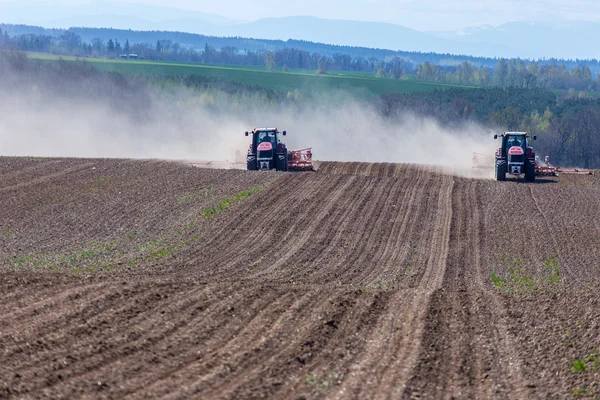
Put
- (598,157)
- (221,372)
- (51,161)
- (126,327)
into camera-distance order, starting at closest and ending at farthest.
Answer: (221,372), (126,327), (51,161), (598,157)

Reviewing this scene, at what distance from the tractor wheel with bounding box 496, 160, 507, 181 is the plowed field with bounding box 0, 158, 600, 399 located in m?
6.35

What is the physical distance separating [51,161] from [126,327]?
113 ft

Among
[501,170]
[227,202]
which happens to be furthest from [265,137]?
[227,202]

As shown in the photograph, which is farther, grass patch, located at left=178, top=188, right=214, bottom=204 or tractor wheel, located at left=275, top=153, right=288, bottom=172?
tractor wheel, located at left=275, top=153, right=288, bottom=172

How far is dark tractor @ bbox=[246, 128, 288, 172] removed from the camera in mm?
43125

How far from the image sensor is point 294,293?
16547 mm

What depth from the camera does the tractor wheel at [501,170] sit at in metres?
42.7

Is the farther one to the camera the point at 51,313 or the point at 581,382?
the point at 51,313

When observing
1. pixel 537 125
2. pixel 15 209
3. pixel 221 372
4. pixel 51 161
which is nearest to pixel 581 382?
pixel 221 372

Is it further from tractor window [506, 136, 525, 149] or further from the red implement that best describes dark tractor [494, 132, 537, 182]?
the red implement

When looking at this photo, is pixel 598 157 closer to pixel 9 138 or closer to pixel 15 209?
pixel 9 138

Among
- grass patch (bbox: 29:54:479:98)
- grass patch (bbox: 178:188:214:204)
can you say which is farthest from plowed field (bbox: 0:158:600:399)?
grass patch (bbox: 29:54:479:98)

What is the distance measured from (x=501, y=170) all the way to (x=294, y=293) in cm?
2798

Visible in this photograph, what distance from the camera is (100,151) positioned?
67250 mm
